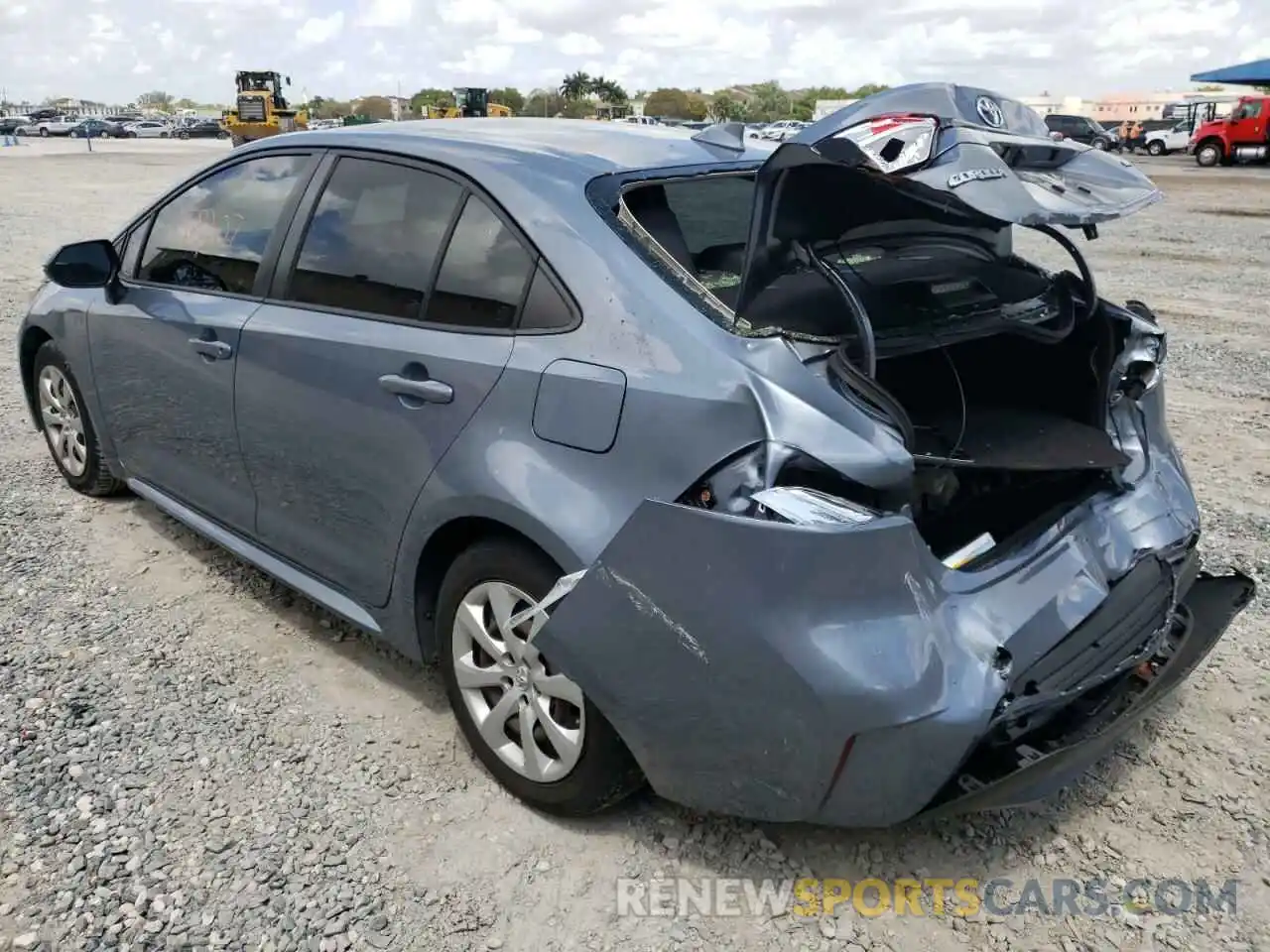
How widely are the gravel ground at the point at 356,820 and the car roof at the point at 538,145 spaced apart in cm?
165

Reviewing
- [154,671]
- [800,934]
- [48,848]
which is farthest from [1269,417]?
[48,848]

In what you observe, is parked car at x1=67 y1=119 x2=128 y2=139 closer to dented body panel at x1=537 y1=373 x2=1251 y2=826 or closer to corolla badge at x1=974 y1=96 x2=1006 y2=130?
corolla badge at x1=974 y1=96 x2=1006 y2=130

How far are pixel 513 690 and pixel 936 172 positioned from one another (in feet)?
5.26

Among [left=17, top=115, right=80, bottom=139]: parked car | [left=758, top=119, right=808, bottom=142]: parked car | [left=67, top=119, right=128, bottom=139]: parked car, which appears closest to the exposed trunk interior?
[left=758, top=119, right=808, bottom=142]: parked car

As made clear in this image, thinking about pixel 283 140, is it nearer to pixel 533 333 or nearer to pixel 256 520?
pixel 256 520

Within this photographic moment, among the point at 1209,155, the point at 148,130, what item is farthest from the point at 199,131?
the point at 1209,155

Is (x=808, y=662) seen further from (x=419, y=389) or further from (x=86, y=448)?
(x=86, y=448)

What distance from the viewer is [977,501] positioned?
292 centimetres

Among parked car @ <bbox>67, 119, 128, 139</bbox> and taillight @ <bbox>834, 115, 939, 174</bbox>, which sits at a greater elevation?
taillight @ <bbox>834, 115, 939, 174</bbox>

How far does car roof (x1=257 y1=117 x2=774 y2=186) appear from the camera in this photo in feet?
9.27

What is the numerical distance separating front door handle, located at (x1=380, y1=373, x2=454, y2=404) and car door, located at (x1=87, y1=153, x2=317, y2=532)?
2.77 feet

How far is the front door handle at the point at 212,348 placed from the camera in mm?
3438

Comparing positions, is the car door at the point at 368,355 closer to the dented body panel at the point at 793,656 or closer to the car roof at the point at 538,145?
the car roof at the point at 538,145

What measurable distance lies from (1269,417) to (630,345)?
508 centimetres
